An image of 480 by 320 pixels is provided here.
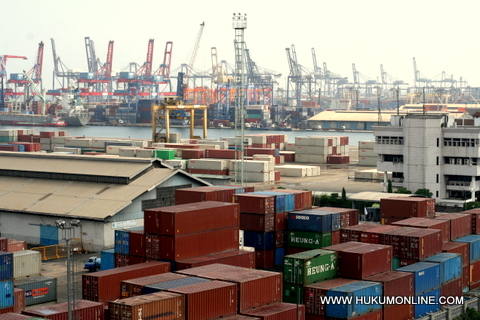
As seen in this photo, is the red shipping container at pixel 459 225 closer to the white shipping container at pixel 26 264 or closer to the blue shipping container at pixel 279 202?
the blue shipping container at pixel 279 202

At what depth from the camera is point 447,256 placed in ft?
107

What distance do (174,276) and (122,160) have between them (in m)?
25.2

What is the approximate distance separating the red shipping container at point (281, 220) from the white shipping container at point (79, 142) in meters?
62.8

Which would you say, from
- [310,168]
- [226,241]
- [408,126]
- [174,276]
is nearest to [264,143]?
[310,168]

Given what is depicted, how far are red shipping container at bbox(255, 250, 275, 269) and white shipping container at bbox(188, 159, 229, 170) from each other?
35.6 m

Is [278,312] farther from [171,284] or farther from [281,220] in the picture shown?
[281,220]

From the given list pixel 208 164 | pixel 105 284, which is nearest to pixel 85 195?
pixel 105 284

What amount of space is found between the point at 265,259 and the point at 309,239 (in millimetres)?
2294

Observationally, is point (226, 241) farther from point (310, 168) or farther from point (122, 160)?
point (310, 168)

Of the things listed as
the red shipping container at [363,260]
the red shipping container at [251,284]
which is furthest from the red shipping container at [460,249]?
the red shipping container at [251,284]

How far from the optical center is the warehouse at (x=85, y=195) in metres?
43.5

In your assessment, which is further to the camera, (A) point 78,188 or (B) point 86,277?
(A) point 78,188

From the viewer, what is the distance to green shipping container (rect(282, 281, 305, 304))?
91.1ft

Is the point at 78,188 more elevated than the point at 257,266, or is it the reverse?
the point at 78,188
